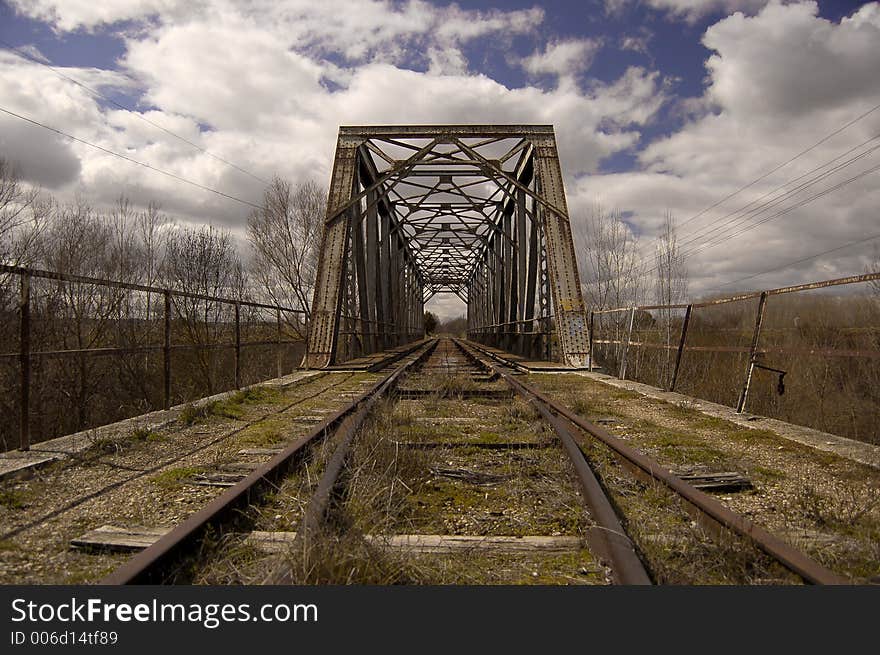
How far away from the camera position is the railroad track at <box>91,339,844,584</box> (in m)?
1.73

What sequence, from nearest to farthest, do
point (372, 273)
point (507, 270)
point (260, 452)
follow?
point (260, 452) → point (372, 273) → point (507, 270)

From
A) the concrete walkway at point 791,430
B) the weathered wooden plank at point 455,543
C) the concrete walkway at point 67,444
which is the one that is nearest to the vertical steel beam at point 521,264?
the concrete walkway at point 791,430

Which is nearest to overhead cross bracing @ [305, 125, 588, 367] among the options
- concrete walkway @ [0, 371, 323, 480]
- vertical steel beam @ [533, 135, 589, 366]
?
vertical steel beam @ [533, 135, 589, 366]

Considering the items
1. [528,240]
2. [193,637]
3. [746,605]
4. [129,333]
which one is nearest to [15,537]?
[193,637]

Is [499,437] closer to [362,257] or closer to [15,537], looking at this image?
[15,537]

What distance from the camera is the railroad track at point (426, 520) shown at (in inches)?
68.1

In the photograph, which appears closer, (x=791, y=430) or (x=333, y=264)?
(x=791, y=430)

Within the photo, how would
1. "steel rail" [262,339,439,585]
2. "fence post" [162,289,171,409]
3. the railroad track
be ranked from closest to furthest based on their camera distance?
"steel rail" [262,339,439,585] → the railroad track → "fence post" [162,289,171,409]

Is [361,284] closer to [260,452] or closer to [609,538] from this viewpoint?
[260,452]

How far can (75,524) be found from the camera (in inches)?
92.4

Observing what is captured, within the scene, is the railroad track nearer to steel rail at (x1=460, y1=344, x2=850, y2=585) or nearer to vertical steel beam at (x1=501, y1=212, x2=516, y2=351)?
steel rail at (x1=460, y1=344, x2=850, y2=585)

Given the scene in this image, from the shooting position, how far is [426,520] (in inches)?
94.3

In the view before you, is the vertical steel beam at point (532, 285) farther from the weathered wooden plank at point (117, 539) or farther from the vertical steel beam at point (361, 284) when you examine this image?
the weathered wooden plank at point (117, 539)

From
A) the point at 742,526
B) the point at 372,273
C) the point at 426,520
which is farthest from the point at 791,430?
the point at 372,273
